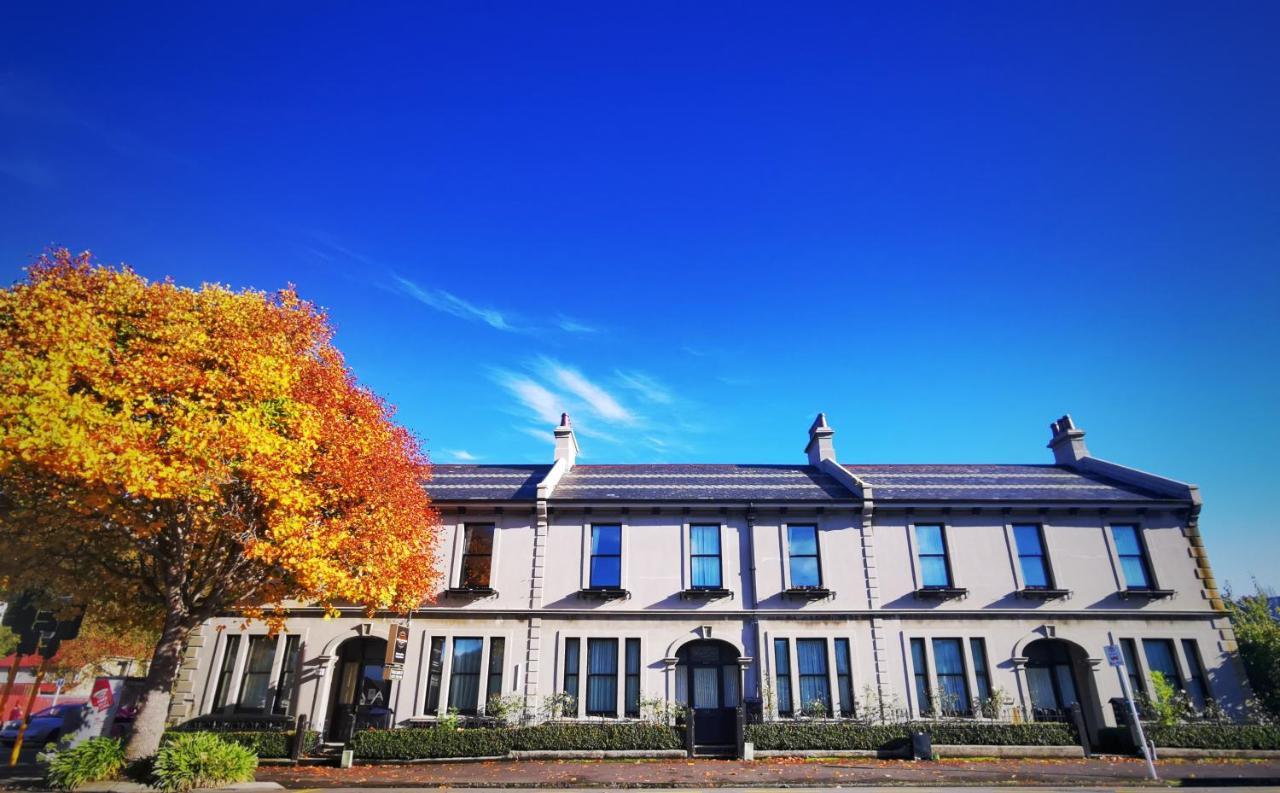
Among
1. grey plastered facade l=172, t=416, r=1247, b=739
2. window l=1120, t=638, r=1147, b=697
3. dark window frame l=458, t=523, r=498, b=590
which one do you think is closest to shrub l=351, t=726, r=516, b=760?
grey plastered facade l=172, t=416, r=1247, b=739

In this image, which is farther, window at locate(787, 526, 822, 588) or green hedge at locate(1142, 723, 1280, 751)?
window at locate(787, 526, 822, 588)

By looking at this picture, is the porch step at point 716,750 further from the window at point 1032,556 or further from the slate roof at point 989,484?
the window at point 1032,556

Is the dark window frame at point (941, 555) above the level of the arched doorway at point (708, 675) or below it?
above

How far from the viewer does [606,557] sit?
2303 centimetres

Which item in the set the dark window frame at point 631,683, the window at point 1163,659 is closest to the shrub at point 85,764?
the dark window frame at point 631,683

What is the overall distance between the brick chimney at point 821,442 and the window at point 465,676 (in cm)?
1552

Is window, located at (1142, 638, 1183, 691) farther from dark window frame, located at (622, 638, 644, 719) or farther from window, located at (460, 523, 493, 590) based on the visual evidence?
window, located at (460, 523, 493, 590)

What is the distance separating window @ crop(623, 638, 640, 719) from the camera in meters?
21.1

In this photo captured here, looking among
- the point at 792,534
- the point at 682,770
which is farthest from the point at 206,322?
the point at 792,534

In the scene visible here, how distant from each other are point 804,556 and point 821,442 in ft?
21.6

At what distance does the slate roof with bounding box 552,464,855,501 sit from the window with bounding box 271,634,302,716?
9957mm

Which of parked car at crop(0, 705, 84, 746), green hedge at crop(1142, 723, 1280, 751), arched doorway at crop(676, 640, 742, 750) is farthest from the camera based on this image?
parked car at crop(0, 705, 84, 746)

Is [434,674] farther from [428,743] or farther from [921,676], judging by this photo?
[921,676]

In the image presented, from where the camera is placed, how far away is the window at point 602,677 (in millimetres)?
21141
